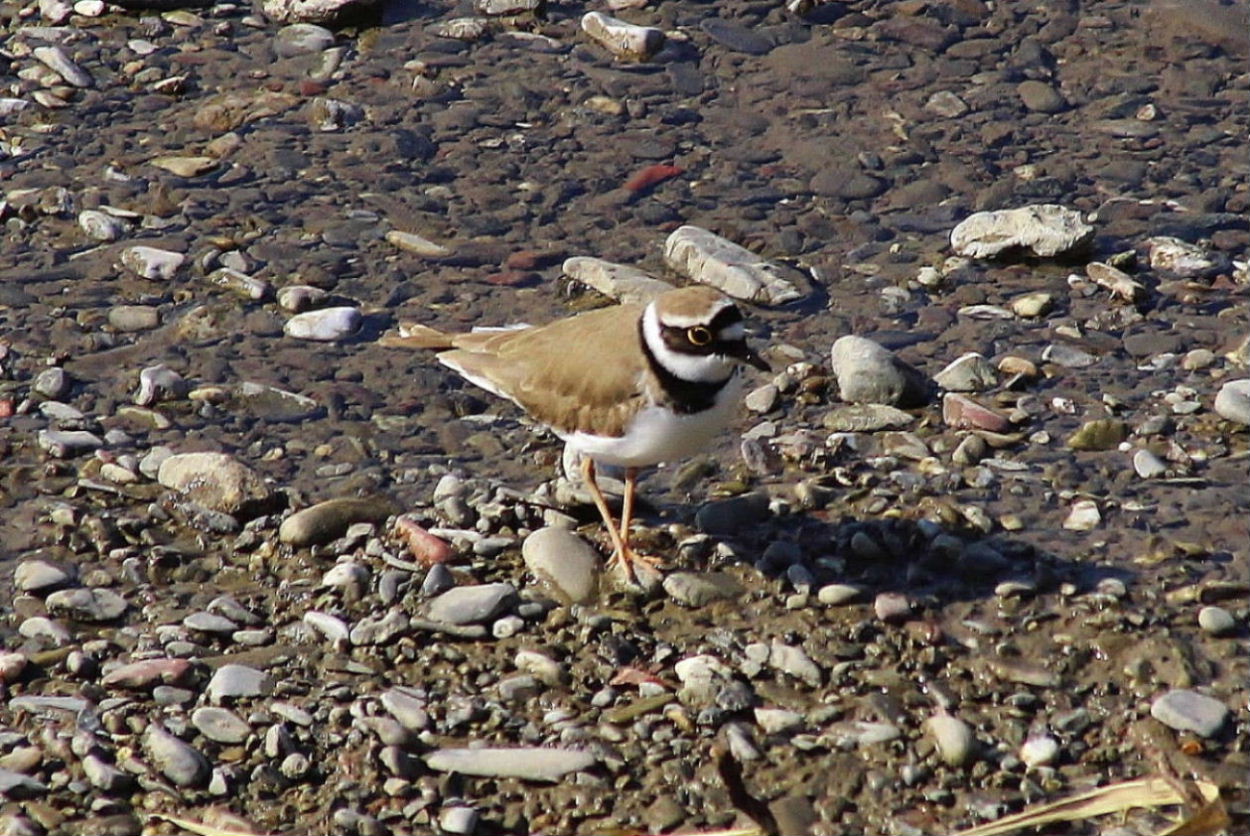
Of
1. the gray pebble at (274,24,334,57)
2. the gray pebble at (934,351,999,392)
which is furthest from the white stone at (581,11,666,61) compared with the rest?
the gray pebble at (934,351,999,392)

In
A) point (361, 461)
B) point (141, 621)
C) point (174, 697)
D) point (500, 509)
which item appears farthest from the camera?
point (361, 461)

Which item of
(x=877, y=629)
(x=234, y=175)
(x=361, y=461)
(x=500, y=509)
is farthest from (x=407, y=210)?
(x=877, y=629)

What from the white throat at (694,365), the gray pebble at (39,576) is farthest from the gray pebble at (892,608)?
the gray pebble at (39,576)

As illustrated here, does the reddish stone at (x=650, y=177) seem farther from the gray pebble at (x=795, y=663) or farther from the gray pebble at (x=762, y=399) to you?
the gray pebble at (x=795, y=663)

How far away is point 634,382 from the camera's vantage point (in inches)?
238

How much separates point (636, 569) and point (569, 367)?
78cm

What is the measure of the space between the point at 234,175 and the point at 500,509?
10.9 ft

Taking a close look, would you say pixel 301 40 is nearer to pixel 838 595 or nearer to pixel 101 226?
pixel 101 226

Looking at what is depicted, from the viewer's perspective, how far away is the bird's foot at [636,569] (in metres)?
6.17

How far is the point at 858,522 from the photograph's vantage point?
21.0 feet

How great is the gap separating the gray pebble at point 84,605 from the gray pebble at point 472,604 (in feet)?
3.76

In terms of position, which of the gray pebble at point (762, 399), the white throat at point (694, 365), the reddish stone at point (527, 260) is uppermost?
the white throat at point (694, 365)

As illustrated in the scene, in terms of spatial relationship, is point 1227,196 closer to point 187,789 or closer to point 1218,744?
point 1218,744

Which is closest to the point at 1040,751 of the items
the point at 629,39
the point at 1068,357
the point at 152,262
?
the point at 1068,357
